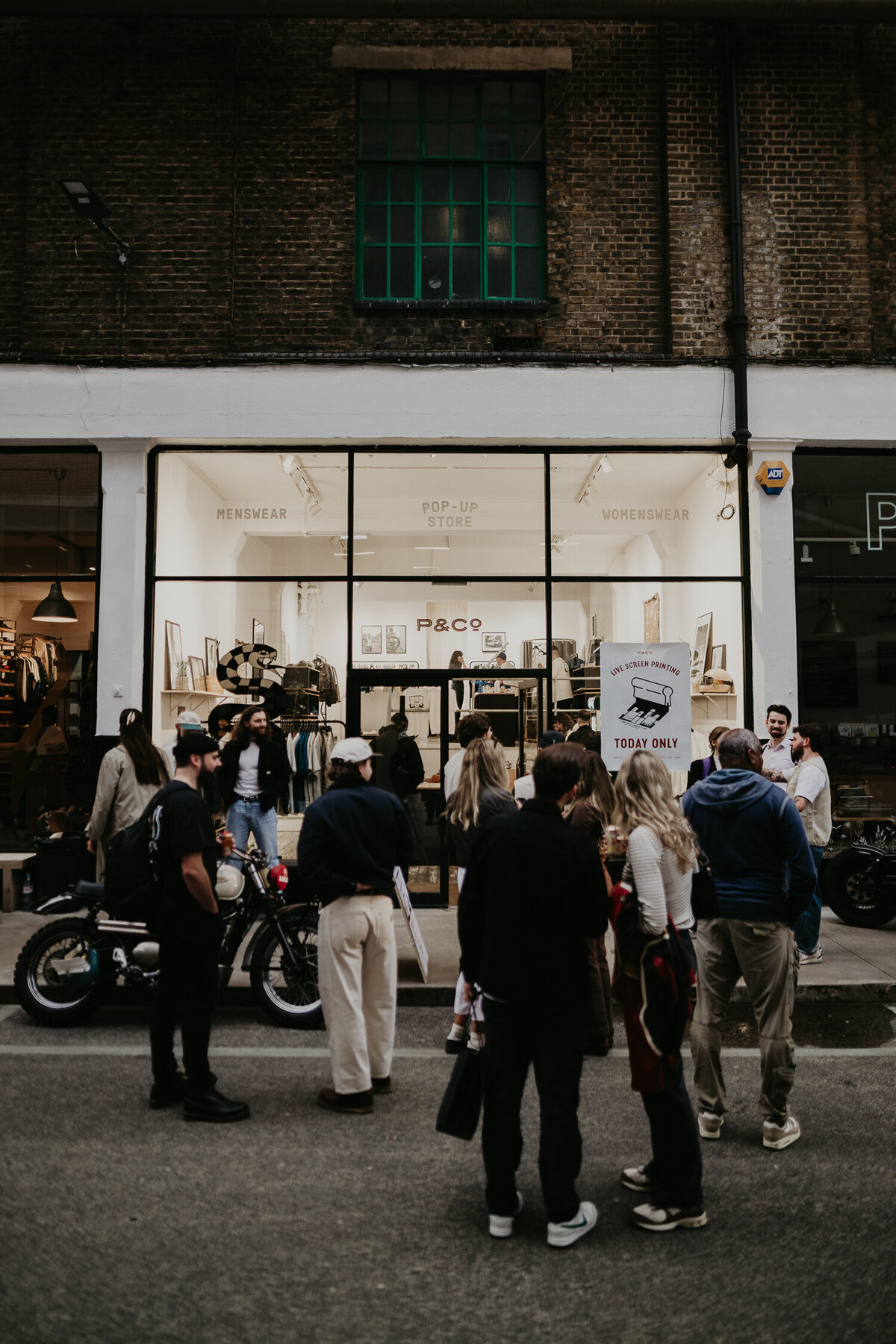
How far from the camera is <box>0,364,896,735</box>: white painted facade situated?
36.0ft

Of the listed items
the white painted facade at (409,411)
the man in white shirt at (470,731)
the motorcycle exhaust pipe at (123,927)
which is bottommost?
the motorcycle exhaust pipe at (123,927)

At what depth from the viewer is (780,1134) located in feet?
15.7

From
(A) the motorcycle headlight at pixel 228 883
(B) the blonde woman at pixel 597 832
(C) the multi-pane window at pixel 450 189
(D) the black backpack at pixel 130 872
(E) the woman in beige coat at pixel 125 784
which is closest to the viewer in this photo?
(D) the black backpack at pixel 130 872

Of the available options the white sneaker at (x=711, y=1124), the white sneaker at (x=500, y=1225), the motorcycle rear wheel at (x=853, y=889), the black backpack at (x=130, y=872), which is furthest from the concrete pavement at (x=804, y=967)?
the white sneaker at (x=500, y=1225)

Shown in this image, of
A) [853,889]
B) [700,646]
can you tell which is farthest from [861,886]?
[700,646]

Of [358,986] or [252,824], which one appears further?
[252,824]

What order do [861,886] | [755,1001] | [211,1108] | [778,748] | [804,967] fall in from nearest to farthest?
[755,1001], [211,1108], [804,967], [778,748], [861,886]

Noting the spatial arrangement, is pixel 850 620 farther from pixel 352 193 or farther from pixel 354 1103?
pixel 354 1103

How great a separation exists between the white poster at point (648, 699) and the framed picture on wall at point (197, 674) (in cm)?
444

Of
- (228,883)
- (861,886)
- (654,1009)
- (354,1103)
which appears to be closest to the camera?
(654,1009)

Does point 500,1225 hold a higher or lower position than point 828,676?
lower

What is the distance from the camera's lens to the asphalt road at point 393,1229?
335 centimetres

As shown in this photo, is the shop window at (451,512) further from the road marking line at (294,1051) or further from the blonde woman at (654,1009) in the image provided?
the blonde woman at (654,1009)

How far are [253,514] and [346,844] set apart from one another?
6808mm
